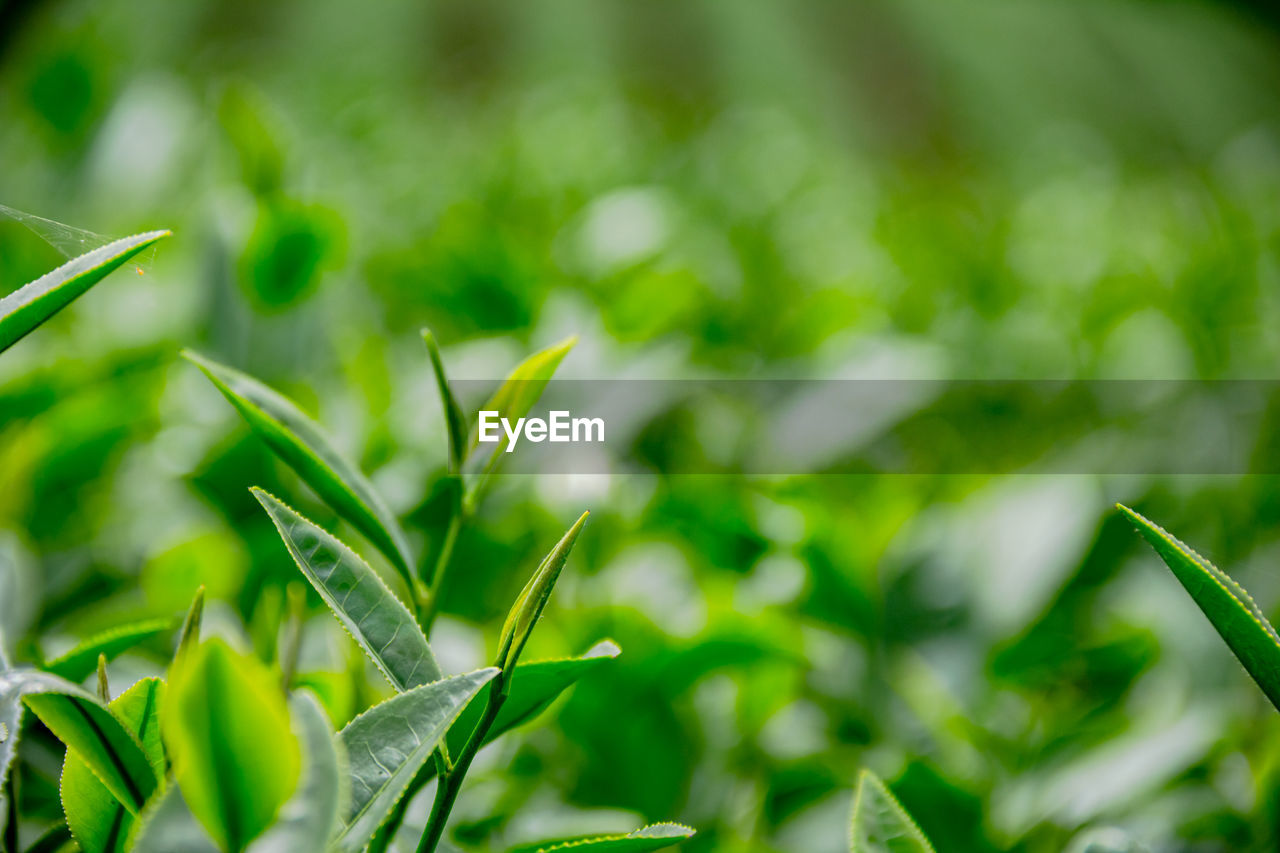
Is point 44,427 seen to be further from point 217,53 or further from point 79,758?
point 217,53

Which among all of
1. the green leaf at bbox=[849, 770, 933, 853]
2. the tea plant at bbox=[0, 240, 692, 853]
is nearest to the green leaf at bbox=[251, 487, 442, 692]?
the tea plant at bbox=[0, 240, 692, 853]

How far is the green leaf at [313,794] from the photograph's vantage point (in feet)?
0.47

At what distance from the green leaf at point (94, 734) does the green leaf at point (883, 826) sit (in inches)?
6.5

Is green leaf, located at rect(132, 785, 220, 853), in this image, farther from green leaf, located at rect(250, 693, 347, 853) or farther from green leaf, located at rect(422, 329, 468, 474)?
green leaf, located at rect(422, 329, 468, 474)

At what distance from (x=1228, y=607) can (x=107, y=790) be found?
0.89ft

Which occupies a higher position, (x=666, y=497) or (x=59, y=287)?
(x=59, y=287)

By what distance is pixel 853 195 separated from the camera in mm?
1401

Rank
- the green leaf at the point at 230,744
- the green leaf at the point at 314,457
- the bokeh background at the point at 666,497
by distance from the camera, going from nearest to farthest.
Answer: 1. the green leaf at the point at 230,744
2. the green leaf at the point at 314,457
3. the bokeh background at the point at 666,497

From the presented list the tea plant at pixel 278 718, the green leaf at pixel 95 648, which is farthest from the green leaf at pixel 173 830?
the green leaf at pixel 95 648

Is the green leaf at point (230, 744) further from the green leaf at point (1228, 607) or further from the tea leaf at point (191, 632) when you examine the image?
the green leaf at point (1228, 607)

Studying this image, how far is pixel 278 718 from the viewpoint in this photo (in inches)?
5.7

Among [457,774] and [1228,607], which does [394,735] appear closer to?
[457,774]

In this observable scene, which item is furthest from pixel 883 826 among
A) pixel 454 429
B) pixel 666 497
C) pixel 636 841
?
pixel 666 497

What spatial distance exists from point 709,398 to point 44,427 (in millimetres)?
400
